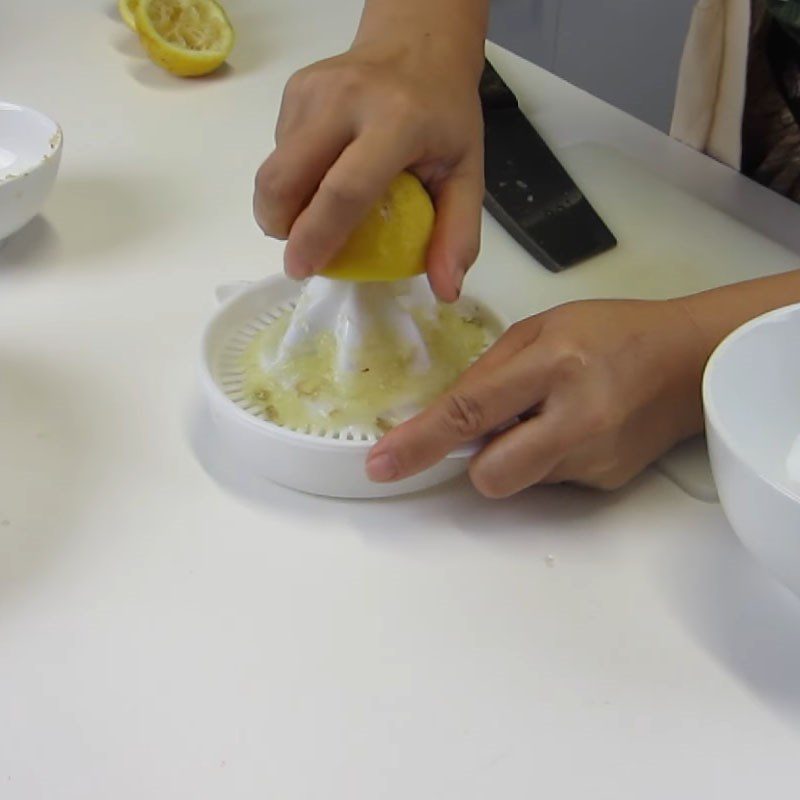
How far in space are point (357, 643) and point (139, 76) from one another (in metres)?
0.61

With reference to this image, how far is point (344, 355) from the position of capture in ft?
1.73

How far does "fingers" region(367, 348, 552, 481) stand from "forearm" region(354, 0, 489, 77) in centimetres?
21

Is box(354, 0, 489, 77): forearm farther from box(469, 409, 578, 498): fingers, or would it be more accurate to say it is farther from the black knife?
box(469, 409, 578, 498): fingers

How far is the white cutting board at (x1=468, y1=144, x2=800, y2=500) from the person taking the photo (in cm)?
66

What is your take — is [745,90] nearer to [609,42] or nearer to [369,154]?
[369,154]

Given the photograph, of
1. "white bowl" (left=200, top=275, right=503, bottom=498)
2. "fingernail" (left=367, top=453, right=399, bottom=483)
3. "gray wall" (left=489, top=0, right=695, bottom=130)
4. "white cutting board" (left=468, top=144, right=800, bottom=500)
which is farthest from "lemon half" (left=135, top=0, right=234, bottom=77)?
"gray wall" (left=489, top=0, right=695, bottom=130)

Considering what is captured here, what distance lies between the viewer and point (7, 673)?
A: 41 centimetres

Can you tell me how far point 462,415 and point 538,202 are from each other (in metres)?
0.27

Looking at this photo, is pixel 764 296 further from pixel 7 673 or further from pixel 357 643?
pixel 7 673

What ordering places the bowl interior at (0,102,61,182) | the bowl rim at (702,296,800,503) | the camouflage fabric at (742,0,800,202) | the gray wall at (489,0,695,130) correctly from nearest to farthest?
the bowl rim at (702,296,800,503)
the bowl interior at (0,102,61,182)
the camouflage fabric at (742,0,800,202)
the gray wall at (489,0,695,130)

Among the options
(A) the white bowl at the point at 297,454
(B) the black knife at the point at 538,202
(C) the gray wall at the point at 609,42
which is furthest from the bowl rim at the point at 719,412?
(C) the gray wall at the point at 609,42

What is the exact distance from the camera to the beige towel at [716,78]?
855 mm

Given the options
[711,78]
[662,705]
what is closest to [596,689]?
[662,705]

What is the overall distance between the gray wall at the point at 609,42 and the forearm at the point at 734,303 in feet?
2.89
